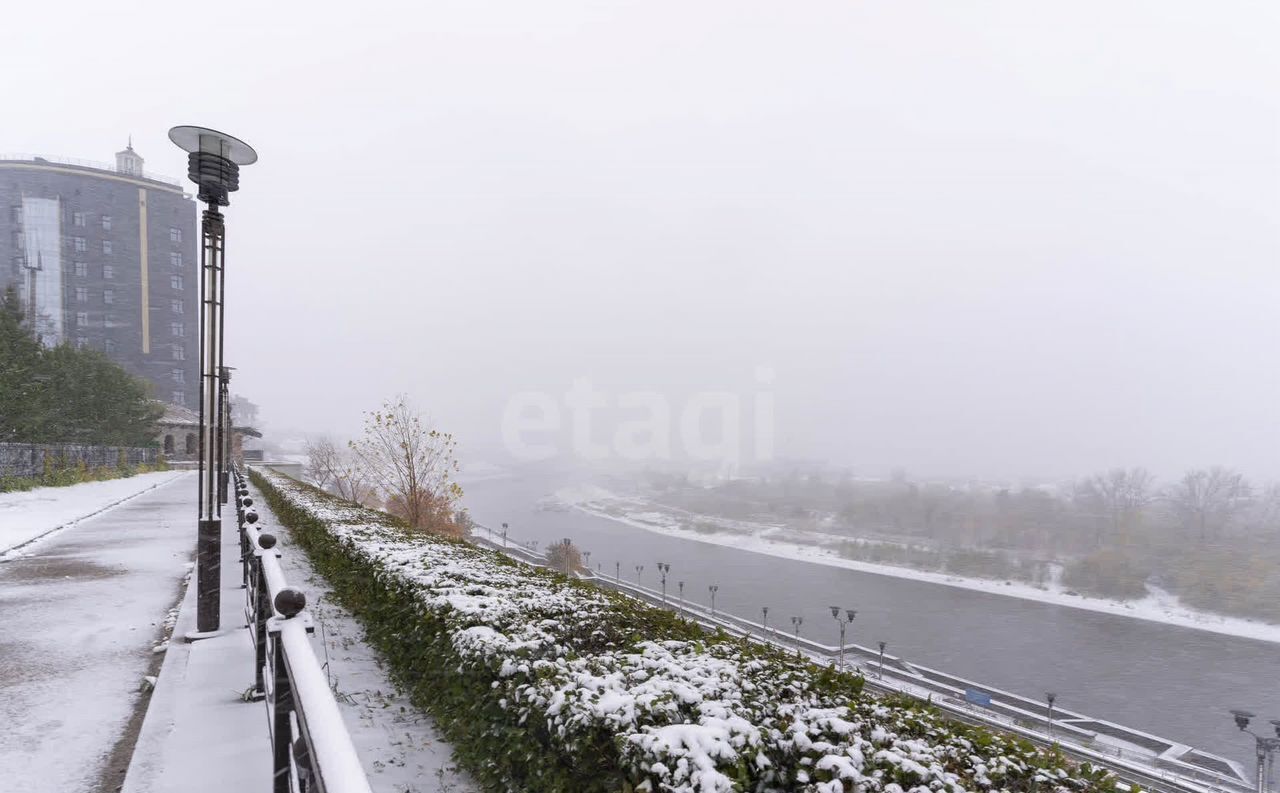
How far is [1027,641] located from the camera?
40.6 meters

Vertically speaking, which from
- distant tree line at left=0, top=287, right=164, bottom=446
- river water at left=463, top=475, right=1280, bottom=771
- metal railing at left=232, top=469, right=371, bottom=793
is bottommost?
river water at left=463, top=475, right=1280, bottom=771

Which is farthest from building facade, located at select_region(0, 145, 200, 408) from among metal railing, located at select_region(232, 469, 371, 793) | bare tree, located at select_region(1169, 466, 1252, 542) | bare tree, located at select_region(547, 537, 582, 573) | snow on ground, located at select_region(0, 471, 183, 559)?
bare tree, located at select_region(1169, 466, 1252, 542)

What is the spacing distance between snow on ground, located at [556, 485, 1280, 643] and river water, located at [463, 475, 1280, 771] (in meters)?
2.13

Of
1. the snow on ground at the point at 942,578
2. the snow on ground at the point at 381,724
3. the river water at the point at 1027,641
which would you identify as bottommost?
the snow on ground at the point at 942,578

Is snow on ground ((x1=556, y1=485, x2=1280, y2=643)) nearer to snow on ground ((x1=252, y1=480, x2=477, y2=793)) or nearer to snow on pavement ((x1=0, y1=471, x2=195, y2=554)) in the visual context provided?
snow on pavement ((x1=0, y1=471, x2=195, y2=554))

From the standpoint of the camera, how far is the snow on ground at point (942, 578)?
155ft

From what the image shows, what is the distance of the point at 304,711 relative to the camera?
1.50m

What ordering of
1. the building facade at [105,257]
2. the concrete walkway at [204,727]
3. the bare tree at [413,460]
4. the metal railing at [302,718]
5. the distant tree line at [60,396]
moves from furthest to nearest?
the building facade at [105,257] < the distant tree line at [60,396] < the bare tree at [413,460] < the concrete walkway at [204,727] < the metal railing at [302,718]

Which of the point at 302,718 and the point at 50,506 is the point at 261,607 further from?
the point at 50,506

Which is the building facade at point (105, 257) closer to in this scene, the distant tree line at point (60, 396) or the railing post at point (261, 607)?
the distant tree line at point (60, 396)

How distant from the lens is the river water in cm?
3092

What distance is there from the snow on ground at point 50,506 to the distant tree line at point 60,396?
4.45m

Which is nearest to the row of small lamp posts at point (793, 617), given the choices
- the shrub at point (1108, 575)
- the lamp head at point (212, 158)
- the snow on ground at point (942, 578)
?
the lamp head at point (212, 158)

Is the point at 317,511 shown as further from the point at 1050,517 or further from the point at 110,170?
the point at 1050,517
